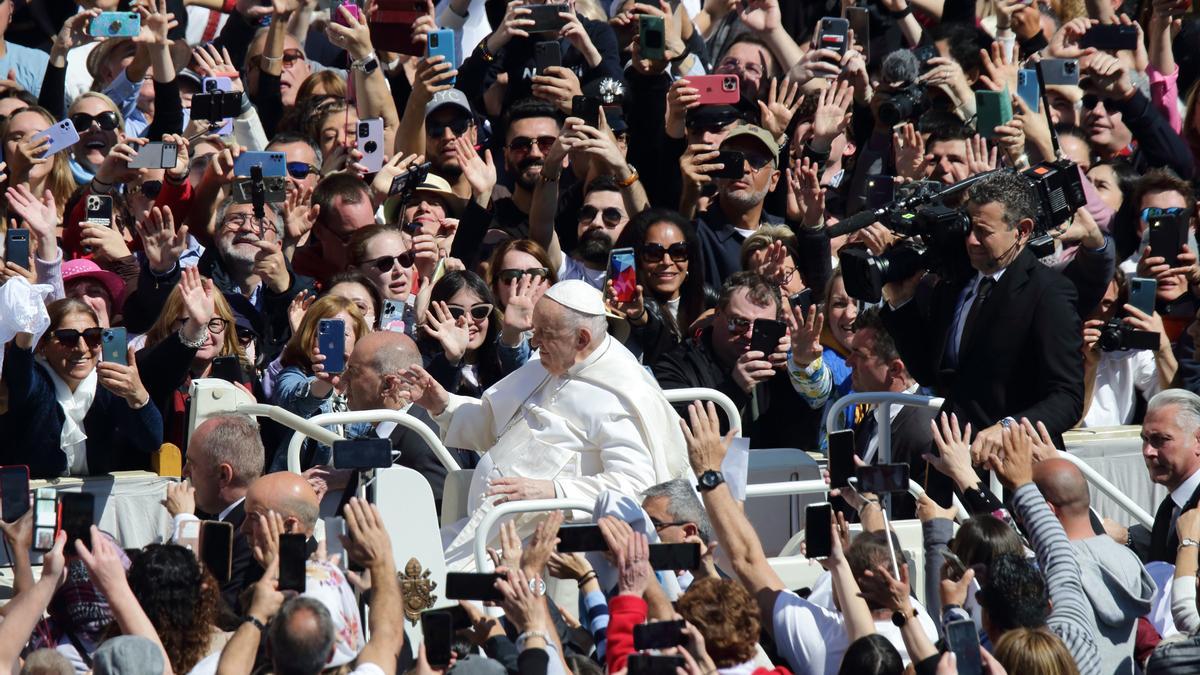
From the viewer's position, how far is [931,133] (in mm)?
10320

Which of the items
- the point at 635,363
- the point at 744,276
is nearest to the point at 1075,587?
the point at 635,363

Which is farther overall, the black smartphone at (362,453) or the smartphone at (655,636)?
the black smartphone at (362,453)

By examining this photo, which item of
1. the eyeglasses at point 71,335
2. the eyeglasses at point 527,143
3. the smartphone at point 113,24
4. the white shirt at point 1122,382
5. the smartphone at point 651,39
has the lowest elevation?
the white shirt at point 1122,382

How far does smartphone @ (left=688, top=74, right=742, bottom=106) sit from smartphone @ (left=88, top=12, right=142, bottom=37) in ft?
8.67

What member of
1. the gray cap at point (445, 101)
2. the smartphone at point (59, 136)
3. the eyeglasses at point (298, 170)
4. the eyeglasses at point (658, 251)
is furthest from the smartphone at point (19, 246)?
the eyeglasses at point (658, 251)

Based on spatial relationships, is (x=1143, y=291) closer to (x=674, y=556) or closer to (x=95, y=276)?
(x=674, y=556)

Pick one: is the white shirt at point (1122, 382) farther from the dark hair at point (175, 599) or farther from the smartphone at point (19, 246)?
the dark hair at point (175, 599)

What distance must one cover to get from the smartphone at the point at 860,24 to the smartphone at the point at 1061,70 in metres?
1.12

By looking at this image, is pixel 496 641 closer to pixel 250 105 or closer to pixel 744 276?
pixel 744 276

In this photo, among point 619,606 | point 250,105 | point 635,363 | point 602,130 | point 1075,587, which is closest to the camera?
point 619,606

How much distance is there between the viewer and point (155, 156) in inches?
369

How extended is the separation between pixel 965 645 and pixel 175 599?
2143 mm

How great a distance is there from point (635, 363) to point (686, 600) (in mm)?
1824

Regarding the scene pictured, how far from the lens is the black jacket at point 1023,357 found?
7980 millimetres
